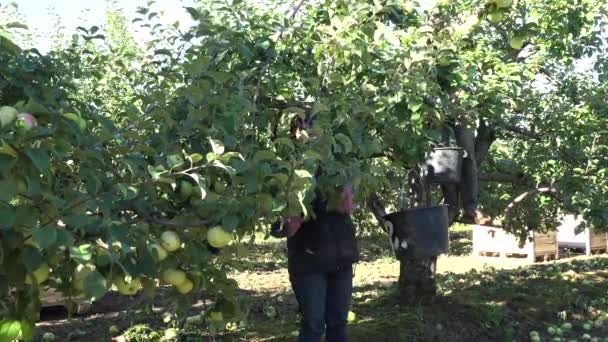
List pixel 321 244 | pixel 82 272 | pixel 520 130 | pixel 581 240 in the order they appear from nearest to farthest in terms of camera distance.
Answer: pixel 82 272, pixel 321 244, pixel 520 130, pixel 581 240

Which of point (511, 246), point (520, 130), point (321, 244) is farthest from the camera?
point (511, 246)

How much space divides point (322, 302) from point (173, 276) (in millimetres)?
1709

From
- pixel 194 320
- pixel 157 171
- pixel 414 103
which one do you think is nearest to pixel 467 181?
pixel 194 320

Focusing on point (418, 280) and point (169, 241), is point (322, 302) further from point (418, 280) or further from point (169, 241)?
point (418, 280)

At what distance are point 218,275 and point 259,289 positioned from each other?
5.42 metres

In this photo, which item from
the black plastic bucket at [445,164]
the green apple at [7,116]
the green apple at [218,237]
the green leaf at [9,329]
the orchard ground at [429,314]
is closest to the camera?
the green apple at [7,116]

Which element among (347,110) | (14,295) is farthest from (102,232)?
(347,110)

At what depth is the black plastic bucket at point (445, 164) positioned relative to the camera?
3.93 meters

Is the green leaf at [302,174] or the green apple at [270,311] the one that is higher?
the green leaf at [302,174]

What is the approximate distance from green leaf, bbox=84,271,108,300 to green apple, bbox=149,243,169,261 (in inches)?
8.3

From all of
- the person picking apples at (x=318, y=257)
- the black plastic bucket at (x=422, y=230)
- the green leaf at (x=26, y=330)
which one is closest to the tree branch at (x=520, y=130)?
the black plastic bucket at (x=422, y=230)

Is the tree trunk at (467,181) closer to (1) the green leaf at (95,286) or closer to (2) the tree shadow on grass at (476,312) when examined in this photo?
(2) the tree shadow on grass at (476,312)

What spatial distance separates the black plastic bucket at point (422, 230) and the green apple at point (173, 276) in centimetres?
182

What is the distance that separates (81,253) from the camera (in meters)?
1.38
